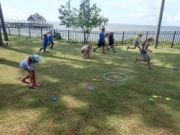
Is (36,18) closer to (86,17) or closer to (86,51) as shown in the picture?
(86,17)

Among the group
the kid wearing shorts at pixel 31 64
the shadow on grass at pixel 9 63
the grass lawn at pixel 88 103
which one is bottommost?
the grass lawn at pixel 88 103

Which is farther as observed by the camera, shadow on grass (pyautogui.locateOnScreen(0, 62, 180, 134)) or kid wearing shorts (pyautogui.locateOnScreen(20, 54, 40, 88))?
kid wearing shorts (pyautogui.locateOnScreen(20, 54, 40, 88))

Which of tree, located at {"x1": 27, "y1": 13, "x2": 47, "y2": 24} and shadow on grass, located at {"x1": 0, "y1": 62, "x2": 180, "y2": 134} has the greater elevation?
tree, located at {"x1": 27, "y1": 13, "x2": 47, "y2": 24}

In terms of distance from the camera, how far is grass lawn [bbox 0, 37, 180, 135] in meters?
5.83

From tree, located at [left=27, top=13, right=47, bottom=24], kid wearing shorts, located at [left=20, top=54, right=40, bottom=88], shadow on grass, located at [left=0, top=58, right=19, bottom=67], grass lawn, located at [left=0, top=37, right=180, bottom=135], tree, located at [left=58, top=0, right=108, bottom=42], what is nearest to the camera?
grass lawn, located at [left=0, top=37, right=180, bottom=135]

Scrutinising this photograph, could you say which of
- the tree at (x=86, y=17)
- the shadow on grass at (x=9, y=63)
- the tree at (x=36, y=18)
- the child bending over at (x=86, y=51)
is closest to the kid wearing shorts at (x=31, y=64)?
the shadow on grass at (x=9, y=63)

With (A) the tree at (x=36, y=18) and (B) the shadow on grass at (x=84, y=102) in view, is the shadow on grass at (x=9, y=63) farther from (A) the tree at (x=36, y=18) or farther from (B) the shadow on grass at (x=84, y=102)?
(A) the tree at (x=36, y=18)

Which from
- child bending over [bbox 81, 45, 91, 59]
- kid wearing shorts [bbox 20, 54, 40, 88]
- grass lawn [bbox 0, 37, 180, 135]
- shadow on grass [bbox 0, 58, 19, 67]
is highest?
kid wearing shorts [bbox 20, 54, 40, 88]

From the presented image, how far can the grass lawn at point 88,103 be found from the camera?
19.1 feet

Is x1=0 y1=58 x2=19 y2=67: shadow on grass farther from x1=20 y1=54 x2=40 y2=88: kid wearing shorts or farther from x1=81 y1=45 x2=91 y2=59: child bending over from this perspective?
x1=81 y1=45 x2=91 y2=59: child bending over

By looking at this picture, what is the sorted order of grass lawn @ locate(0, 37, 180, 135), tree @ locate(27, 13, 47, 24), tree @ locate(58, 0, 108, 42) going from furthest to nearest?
tree @ locate(27, 13, 47, 24), tree @ locate(58, 0, 108, 42), grass lawn @ locate(0, 37, 180, 135)

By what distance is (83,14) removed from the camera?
138ft

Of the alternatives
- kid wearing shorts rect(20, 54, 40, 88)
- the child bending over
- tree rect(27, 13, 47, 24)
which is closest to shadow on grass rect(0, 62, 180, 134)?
kid wearing shorts rect(20, 54, 40, 88)

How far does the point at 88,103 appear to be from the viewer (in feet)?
23.8
